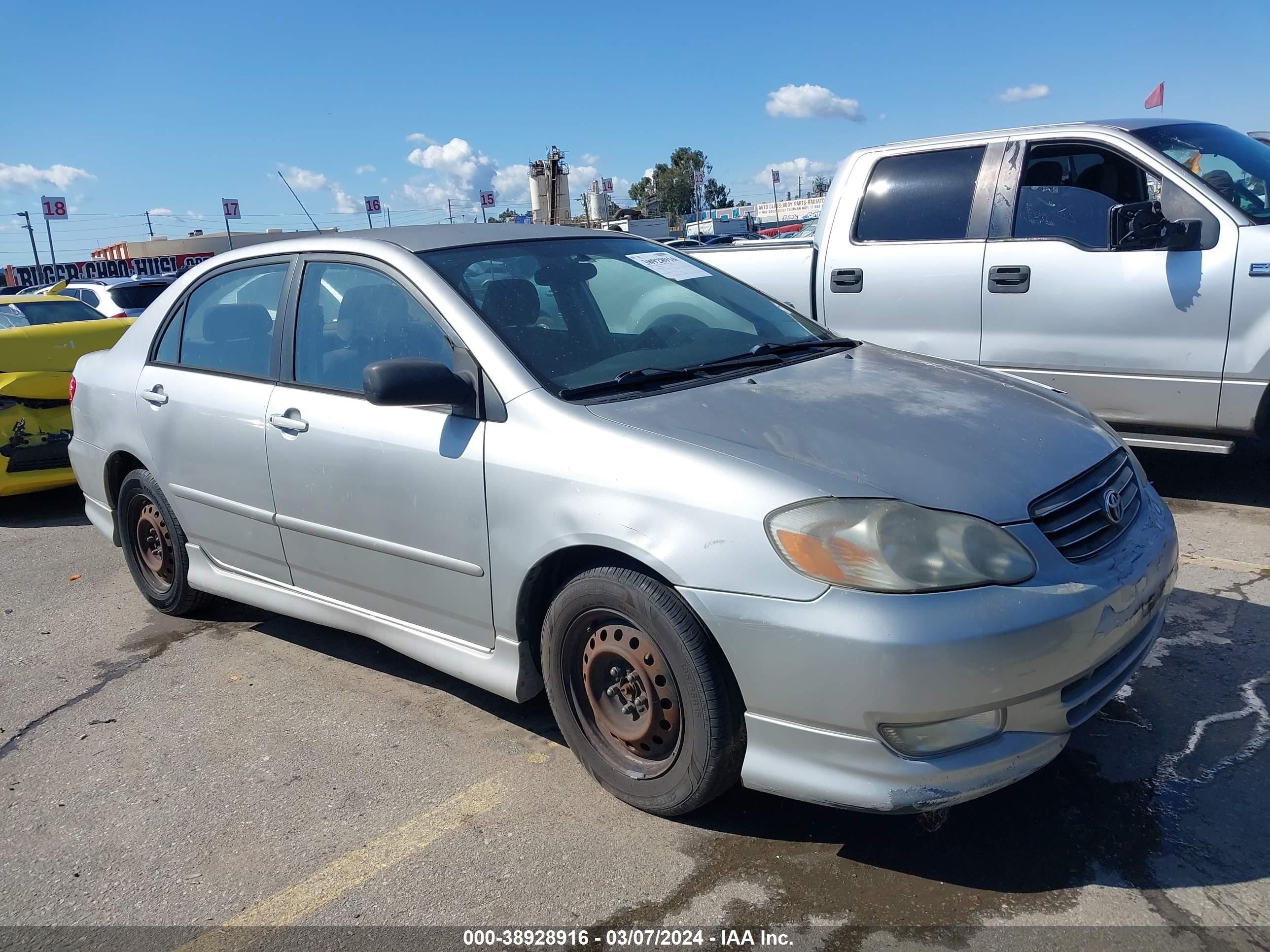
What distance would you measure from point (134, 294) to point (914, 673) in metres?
16.1

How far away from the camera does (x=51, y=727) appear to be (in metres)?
3.76

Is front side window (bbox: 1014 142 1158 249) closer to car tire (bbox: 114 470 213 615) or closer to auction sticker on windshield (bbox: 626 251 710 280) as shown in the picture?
auction sticker on windshield (bbox: 626 251 710 280)

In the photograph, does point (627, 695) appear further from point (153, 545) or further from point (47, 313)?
point (47, 313)

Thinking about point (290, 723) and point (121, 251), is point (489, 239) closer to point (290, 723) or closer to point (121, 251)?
point (290, 723)

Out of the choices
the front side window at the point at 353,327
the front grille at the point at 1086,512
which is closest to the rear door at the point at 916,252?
the front grille at the point at 1086,512

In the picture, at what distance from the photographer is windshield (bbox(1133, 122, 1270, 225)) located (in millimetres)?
5254

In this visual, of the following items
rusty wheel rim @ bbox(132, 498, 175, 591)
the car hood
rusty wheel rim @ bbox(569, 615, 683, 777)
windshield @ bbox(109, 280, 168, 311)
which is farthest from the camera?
windshield @ bbox(109, 280, 168, 311)

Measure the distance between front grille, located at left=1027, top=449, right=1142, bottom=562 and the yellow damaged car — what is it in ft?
20.1

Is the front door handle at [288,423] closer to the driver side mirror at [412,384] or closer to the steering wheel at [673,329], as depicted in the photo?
the driver side mirror at [412,384]

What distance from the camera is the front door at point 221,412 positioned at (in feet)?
12.8

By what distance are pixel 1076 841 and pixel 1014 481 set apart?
3.08ft

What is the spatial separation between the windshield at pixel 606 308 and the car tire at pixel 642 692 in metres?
0.71

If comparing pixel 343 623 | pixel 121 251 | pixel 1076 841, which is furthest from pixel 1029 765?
pixel 121 251

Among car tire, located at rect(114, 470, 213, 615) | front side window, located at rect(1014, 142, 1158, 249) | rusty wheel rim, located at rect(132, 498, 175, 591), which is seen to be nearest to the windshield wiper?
car tire, located at rect(114, 470, 213, 615)
